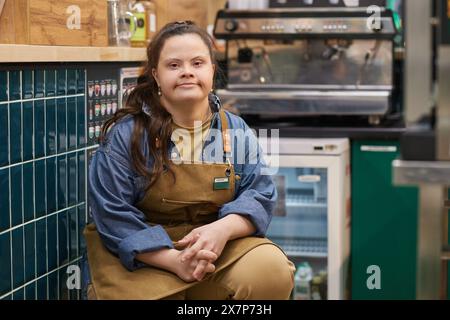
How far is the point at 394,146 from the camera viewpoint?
3.65m

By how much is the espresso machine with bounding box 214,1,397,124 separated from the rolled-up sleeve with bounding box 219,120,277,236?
1.11 m

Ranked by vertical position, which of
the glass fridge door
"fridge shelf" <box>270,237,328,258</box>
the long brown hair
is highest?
the long brown hair

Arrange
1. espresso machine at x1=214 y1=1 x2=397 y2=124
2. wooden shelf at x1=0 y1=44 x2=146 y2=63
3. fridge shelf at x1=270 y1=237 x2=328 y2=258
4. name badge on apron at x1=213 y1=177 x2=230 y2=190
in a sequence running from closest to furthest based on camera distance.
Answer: wooden shelf at x1=0 y1=44 x2=146 y2=63 < name badge on apron at x1=213 y1=177 x2=230 y2=190 < espresso machine at x1=214 y1=1 x2=397 y2=124 < fridge shelf at x1=270 y1=237 x2=328 y2=258

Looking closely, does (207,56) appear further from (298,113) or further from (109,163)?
(298,113)

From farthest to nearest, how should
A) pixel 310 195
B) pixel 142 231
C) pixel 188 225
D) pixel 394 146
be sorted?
pixel 310 195
pixel 394 146
pixel 188 225
pixel 142 231

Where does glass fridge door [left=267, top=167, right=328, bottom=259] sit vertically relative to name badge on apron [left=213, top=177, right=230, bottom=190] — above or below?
below

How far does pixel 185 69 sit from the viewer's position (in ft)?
8.18

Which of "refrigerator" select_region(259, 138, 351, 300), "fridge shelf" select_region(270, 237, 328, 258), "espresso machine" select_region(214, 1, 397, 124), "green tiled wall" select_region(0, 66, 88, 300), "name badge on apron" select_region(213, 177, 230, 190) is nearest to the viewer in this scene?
"green tiled wall" select_region(0, 66, 88, 300)

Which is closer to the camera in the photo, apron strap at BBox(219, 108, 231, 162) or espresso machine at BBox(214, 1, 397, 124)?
apron strap at BBox(219, 108, 231, 162)

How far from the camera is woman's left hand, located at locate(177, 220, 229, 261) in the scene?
7.63 ft

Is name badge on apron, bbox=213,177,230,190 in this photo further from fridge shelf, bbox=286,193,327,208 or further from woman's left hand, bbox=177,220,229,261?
fridge shelf, bbox=286,193,327,208

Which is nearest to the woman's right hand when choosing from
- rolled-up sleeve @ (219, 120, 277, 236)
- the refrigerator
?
rolled-up sleeve @ (219, 120, 277, 236)
